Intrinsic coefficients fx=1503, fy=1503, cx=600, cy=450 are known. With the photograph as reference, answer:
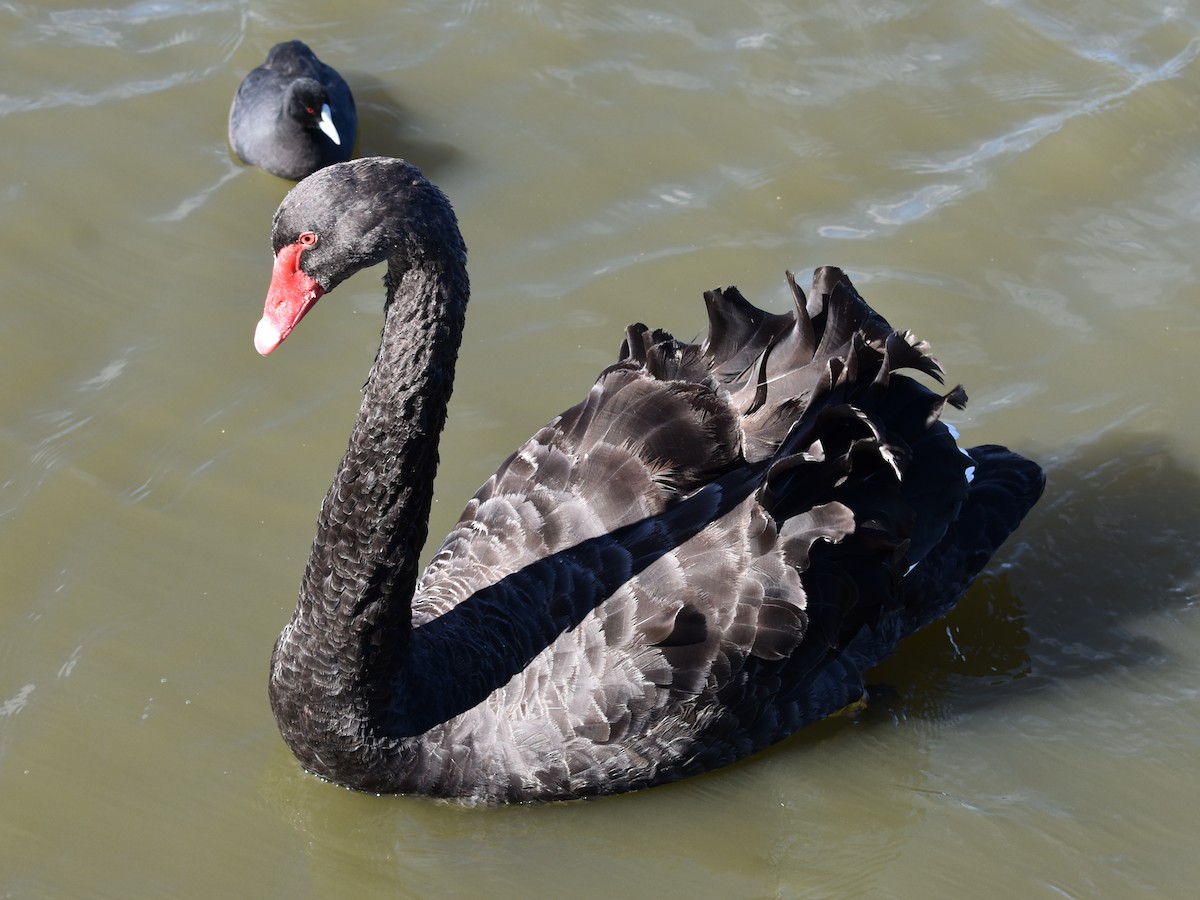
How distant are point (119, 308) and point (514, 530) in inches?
101

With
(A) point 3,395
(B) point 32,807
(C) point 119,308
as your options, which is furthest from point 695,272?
(B) point 32,807

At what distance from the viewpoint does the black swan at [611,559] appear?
178 inches

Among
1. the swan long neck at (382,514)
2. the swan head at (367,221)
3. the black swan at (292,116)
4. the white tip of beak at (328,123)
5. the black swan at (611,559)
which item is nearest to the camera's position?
the swan head at (367,221)

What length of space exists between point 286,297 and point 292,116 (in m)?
3.31

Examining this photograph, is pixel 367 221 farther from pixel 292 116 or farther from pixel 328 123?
pixel 328 123

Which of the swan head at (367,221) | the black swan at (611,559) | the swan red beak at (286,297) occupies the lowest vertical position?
the black swan at (611,559)

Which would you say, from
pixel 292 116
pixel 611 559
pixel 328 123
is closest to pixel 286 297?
pixel 611 559

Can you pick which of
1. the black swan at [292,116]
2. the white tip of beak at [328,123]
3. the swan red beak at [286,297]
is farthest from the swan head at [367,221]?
the white tip of beak at [328,123]

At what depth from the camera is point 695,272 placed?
714 centimetres

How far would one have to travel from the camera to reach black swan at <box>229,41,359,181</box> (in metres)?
7.46

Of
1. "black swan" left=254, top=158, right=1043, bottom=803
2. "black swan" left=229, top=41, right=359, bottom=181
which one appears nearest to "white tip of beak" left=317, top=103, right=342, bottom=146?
"black swan" left=229, top=41, right=359, bottom=181

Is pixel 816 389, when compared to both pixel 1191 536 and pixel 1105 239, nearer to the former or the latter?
pixel 1191 536

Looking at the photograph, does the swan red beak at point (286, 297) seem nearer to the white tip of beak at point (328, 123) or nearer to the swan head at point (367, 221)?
the swan head at point (367, 221)

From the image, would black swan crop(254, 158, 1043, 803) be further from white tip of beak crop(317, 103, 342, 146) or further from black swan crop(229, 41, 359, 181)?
white tip of beak crop(317, 103, 342, 146)
